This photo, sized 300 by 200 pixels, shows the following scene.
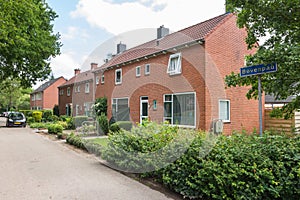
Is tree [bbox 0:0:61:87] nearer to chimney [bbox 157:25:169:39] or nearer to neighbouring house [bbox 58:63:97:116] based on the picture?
neighbouring house [bbox 58:63:97:116]

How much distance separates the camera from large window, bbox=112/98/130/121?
729 inches

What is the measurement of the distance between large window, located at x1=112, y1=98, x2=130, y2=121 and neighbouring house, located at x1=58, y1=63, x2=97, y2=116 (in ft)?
11.7

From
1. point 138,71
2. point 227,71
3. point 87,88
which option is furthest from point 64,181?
point 87,88

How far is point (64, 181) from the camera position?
5.42 metres

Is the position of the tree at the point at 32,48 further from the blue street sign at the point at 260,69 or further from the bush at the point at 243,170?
the bush at the point at 243,170

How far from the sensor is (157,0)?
9.93 meters

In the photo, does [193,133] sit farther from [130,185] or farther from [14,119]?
[14,119]

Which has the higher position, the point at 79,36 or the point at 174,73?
the point at 79,36

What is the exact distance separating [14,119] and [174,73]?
1695cm

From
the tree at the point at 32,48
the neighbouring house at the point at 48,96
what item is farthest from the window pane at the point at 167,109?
the neighbouring house at the point at 48,96

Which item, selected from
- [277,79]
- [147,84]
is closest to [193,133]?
[277,79]

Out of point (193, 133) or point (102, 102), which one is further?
point (102, 102)

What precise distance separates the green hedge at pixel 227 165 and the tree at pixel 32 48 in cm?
1498

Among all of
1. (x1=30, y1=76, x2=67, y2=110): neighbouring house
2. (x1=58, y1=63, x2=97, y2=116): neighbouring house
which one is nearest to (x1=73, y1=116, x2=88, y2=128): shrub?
(x1=58, y1=63, x2=97, y2=116): neighbouring house
